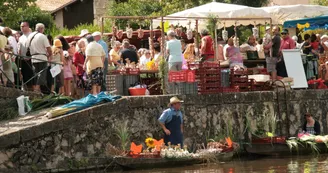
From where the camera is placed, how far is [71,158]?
21.8 m

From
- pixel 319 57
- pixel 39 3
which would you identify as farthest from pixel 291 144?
pixel 39 3

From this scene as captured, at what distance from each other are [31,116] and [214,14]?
28.7 feet

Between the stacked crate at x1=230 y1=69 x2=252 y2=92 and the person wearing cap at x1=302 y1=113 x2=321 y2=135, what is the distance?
1711 millimetres

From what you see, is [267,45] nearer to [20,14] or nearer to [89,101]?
[89,101]

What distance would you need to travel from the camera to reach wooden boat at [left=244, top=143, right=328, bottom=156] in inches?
981

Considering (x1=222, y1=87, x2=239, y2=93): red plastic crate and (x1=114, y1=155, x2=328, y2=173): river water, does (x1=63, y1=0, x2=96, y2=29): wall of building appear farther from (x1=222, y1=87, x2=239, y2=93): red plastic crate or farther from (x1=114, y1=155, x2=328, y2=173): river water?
(x1=114, y1=155, x2=328, y2=173): river water

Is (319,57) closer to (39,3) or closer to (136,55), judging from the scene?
(136,55)

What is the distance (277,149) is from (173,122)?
10.7 ft

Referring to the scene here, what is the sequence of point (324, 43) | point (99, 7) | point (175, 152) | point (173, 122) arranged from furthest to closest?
point (99, 7) → point (324, 43) → point (173, 122) → point (175, 152)

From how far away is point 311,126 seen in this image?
2625 cm

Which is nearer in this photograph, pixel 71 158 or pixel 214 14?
pixel 71 158

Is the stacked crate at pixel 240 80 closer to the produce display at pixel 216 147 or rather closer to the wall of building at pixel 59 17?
the produce display at pixel 216 147

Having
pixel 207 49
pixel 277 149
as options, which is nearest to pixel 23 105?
pixel 207 49

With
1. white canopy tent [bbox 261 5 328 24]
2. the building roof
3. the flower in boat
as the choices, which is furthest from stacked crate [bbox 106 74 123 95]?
the building roof
